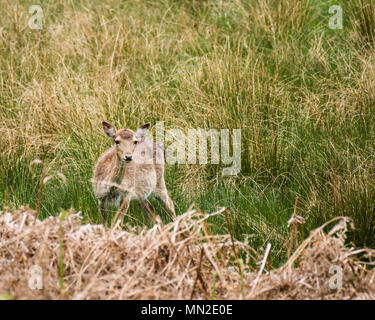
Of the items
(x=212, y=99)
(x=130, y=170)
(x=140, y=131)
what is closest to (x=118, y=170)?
(x=130, y=170)

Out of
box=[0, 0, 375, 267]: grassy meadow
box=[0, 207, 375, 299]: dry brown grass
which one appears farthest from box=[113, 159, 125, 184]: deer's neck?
box=[0, 207, 375, 299]: dry brown grass

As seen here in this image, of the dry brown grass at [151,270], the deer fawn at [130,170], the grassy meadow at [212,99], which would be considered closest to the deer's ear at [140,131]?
the deer fawn at [130,170]

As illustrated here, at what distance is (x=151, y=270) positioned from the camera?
10.6 feet

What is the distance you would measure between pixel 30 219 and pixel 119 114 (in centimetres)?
359

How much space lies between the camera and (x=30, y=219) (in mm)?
3719

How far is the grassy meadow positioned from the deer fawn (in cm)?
15

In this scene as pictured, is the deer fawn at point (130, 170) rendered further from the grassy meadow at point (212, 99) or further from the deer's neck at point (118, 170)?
the grassy meadow at point (212, 99)

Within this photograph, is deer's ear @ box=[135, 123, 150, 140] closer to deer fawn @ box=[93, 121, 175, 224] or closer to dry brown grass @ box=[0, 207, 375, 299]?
deer fawn @ box=[93, 121, 175, 224]

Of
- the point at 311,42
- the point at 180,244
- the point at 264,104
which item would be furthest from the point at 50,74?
the point at 180,244

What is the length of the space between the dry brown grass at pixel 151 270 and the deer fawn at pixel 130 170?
92.2 inches

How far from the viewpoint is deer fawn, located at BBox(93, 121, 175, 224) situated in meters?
5.88

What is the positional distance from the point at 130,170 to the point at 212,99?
1337mm

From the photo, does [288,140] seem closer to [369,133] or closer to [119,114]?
[369,133]

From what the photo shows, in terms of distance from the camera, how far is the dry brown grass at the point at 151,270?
10.3 feet
